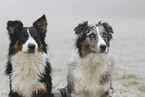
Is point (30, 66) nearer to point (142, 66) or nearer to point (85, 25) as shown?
point (85, 25)

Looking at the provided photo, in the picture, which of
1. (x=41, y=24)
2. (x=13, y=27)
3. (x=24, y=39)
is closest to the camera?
(x=24, y=39)

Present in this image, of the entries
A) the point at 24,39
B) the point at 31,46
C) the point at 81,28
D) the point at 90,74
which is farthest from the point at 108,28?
the point at 24,39

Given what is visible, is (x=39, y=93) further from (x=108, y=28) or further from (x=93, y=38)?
(x=108, y=28)

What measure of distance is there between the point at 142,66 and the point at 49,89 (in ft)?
32.6

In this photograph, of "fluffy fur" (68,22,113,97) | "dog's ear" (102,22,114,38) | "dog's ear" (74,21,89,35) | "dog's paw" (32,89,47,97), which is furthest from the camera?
"dog's ear" (102,22,114,38)

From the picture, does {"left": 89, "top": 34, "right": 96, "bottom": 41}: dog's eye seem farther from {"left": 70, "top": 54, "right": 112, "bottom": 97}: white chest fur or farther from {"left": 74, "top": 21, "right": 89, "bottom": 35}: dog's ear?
{"left": 70, "top": 54, "right": 112, "bottom": 97}: white chest fur

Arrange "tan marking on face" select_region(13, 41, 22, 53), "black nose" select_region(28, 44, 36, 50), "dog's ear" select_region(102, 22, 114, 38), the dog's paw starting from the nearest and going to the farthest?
"black nose" select_region(28, 44, 36, 50)
"tan marking on face" select_region(13, 41, 22, 53)
the dog's paw
"dog's ear" select_region(102, 22, 114, 38)

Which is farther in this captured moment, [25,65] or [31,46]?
[25,65]

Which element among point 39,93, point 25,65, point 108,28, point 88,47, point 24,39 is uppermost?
point 108,28

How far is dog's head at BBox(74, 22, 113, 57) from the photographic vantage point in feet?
15.7

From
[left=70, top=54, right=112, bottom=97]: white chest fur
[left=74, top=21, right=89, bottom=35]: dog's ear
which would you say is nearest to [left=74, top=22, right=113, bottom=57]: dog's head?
[left=74, top=21, right=89, bottom=35]: dog's ear

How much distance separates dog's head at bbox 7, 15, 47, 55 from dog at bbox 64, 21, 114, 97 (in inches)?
40.3

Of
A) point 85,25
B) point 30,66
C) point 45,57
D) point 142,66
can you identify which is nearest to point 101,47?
point 85,25

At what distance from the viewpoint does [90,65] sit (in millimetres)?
5207
